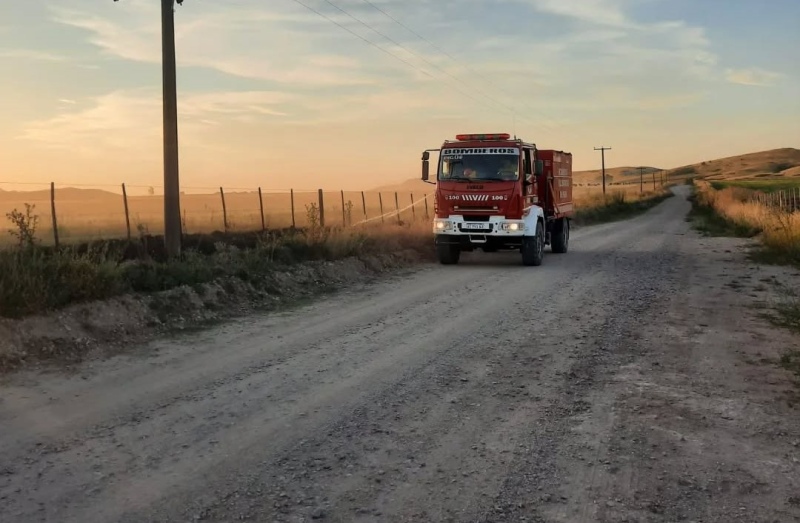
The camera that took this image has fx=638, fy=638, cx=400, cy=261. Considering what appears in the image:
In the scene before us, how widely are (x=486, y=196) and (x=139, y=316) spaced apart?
910cm

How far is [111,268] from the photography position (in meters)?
8.90

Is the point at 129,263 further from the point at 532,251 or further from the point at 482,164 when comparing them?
the point at 532,251

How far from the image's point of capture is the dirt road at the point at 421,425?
360 centimetres

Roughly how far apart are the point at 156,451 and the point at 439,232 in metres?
11.9

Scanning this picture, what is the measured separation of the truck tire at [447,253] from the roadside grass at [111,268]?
1.94 m

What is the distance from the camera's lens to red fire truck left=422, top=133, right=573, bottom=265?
15297 millimetres

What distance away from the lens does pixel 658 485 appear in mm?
3768

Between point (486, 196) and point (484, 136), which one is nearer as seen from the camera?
point (486, 196)

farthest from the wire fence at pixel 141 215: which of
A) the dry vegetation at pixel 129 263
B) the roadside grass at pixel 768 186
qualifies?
the roadside grass at pixel 768 186

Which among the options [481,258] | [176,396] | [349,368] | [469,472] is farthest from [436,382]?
[481,258]

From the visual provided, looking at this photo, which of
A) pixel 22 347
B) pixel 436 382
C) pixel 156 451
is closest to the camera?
pixel 156 451

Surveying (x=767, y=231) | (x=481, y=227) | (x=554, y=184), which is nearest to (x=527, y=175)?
(x=481, y=227)

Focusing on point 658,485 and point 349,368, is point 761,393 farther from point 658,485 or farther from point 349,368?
point 349,368

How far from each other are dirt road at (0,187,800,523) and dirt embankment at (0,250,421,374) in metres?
0.57
